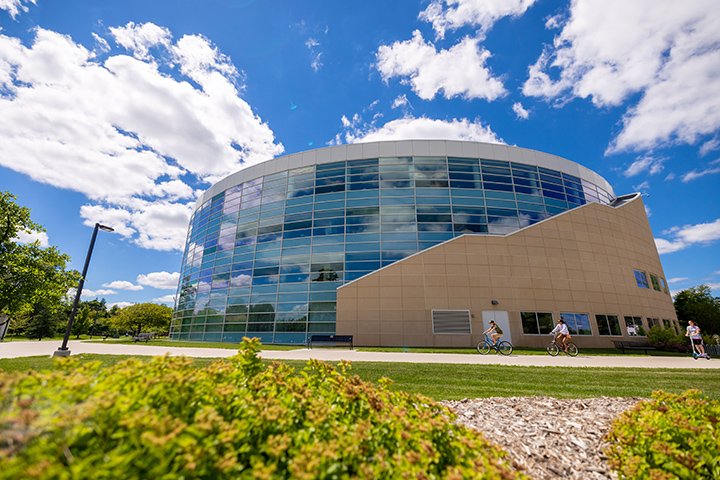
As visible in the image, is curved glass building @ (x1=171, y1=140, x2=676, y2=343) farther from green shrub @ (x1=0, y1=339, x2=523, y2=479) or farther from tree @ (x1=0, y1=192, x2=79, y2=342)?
green shrub @ (x1=0, y1=339, x2=523, y2=479)

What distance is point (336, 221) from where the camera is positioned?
28.8 metres

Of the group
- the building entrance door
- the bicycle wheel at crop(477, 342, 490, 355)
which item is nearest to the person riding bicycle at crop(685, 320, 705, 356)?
the building entrance door

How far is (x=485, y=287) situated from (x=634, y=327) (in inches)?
570

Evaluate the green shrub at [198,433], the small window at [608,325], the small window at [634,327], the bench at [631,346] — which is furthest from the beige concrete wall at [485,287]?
the green shrub at [198,433]

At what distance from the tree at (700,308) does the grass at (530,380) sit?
55.9 meters

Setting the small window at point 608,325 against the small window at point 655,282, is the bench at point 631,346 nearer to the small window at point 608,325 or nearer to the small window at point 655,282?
the small window at point 608,325

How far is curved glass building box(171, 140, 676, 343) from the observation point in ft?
88.8

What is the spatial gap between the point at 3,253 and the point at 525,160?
38.6 meters

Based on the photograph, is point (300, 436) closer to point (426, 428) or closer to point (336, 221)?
point (426, 428)

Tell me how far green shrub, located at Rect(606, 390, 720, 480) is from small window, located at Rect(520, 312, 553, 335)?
20.2 metres

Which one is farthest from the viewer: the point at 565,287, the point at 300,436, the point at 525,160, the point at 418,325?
the point at 525,160

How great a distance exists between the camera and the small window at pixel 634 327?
25.3 meters

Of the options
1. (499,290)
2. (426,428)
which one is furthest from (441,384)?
(499,290)

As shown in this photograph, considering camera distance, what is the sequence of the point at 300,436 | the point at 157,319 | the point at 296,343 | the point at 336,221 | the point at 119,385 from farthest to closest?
the point at 157,319, the point at 336,221, the point at 296,343, the point at 300,436, the point at 119,385
